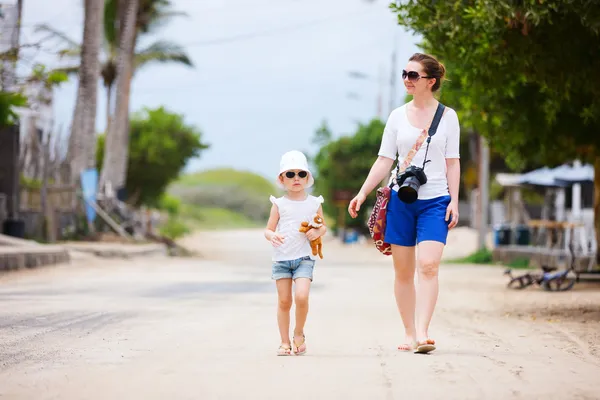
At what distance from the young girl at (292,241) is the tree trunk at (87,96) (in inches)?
944

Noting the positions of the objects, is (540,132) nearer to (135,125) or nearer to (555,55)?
(555,55)

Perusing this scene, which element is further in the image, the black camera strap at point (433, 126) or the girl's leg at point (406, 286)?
the girl's leg at point (406, 286)

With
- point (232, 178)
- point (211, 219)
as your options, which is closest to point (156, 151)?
point (211, 219)

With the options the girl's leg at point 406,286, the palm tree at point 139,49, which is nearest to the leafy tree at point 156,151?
the palm tree at point 139,49

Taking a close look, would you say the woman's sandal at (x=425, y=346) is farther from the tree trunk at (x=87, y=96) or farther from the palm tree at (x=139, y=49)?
the palm tree at (x=139, y=49)

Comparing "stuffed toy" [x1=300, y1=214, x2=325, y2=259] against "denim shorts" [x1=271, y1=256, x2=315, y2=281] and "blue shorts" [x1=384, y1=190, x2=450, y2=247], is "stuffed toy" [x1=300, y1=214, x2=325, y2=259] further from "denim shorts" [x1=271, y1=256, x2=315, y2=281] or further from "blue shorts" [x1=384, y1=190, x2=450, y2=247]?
"blue shorts" [x1=384, y1=190, x2=450, y2=247]

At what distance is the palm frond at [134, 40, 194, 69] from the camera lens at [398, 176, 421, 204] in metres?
40.0

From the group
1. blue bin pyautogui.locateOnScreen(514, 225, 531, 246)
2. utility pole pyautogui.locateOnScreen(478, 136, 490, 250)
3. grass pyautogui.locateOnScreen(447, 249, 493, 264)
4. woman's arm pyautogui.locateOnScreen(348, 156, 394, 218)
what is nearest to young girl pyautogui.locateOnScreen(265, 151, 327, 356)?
woman's arm pyautogui.locateOnScreen(348, 156, 394, 218)

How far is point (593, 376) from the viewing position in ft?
22.5

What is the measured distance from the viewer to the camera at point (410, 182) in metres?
7.62

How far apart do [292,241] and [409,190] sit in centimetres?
90

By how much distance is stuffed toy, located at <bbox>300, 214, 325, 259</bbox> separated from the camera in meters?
7.68

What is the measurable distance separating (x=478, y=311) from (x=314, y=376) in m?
6.77

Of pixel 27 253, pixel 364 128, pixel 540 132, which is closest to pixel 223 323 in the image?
pixel 540 132
